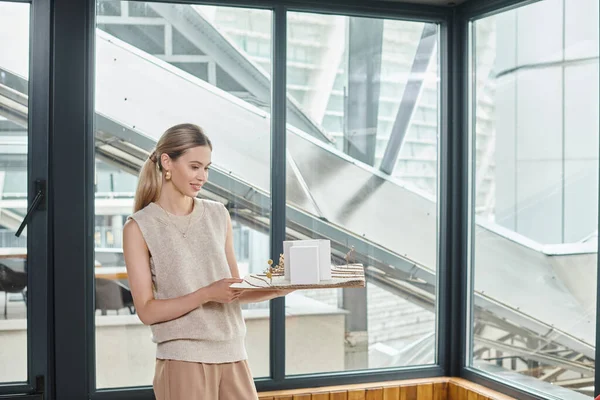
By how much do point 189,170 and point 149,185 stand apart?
15cm

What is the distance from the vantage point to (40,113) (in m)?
3.16

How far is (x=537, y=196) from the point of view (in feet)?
10.8

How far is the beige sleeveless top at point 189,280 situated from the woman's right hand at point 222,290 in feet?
0.31

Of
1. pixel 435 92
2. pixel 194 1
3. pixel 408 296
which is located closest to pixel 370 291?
pixel 408 296

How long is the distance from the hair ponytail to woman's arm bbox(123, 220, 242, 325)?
0.11m

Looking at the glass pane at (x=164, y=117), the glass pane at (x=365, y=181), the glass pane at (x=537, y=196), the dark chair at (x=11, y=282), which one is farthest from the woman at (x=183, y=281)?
the glass pane at (x=537, y=196)

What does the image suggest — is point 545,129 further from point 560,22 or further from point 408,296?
point 408,296

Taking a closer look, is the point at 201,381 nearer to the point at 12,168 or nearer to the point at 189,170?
the point at 189,170

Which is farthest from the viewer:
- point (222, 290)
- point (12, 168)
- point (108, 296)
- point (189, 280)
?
point (108, 296)

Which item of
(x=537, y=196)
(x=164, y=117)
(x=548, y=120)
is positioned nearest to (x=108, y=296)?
(x=164, y=117)

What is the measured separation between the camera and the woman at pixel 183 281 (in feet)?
7.36

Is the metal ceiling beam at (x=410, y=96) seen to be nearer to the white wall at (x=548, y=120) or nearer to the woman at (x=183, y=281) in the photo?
the white wall at (x=548, y=120)

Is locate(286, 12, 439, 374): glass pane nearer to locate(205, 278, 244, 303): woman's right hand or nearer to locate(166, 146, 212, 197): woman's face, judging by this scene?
locate(166, 146, 212, 197): woman's face

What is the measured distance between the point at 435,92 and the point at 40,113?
183cm
